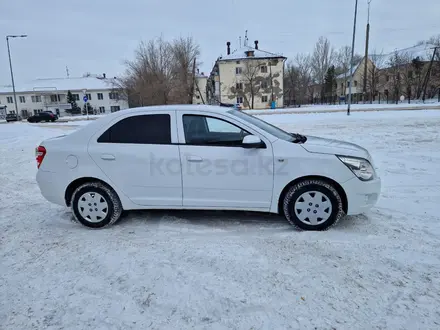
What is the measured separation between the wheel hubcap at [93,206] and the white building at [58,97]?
59.4 metres

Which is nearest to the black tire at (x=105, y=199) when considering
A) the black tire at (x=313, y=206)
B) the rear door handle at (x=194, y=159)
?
the rear door handle at (x=194, y=159)

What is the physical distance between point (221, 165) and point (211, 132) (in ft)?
1.65

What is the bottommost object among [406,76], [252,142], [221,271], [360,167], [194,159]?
[221,271]

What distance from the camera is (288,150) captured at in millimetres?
3680

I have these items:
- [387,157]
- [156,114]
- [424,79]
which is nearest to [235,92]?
[424,79]

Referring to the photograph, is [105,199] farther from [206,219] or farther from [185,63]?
[185,63]

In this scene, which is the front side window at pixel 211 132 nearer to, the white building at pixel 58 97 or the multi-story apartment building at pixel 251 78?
the multi-story apartment building at pixel 251 78

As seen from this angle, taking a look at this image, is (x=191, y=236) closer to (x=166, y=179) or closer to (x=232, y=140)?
(x=166, y=179)

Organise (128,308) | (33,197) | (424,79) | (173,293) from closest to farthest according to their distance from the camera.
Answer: (128,308) → (173,293) → (33,197) → (424,79)

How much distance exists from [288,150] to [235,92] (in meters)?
50.0

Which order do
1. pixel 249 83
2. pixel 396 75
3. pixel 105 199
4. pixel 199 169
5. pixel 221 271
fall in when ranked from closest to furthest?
pixel 221 271, pixel 199 169, pixel 105 199, pixel 249 83, pixel 396 75

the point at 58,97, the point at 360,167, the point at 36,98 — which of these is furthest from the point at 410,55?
the point at 36,98

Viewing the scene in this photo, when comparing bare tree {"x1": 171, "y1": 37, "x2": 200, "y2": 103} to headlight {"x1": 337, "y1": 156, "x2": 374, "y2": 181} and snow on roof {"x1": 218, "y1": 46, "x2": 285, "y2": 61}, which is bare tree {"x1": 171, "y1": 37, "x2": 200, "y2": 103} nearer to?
snow on roof {"x1": 218, "y1": 46, "x2": 285, "y2": 61}

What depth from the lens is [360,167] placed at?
371 centimetres
